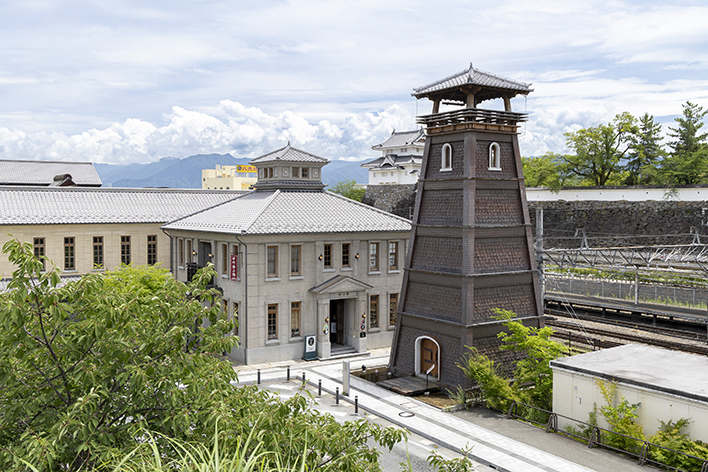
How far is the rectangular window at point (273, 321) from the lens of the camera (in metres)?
34.9

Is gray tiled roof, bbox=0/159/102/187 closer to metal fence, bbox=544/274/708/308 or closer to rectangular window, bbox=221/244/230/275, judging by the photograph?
rectangular window, bbox=221/244/230/275

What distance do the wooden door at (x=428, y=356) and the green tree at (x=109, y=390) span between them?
64.9 feet

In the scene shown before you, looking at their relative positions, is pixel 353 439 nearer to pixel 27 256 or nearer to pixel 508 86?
pixel 27 256

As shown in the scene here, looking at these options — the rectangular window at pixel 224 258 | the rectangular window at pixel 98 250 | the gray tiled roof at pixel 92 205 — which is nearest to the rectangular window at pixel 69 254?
the rectangular window at pixel 98 250

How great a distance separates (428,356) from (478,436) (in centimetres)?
747

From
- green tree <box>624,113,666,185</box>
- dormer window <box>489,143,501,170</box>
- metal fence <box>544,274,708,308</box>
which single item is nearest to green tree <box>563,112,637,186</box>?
green tree <box>624,113,666,185</box>

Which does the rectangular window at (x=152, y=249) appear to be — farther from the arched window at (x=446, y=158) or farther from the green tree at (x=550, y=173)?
the green tree at (x=550, y=173)

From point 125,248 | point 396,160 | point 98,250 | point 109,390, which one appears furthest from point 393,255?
point 396,160

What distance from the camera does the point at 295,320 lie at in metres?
35.8

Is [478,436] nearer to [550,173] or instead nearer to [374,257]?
[374,257]

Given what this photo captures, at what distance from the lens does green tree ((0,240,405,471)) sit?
334 inches

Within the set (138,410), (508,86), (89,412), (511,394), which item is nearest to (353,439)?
(138,410)

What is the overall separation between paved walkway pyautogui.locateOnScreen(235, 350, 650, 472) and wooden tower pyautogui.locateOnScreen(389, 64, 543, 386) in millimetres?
Result: 3015

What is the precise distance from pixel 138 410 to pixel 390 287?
30258 mm
